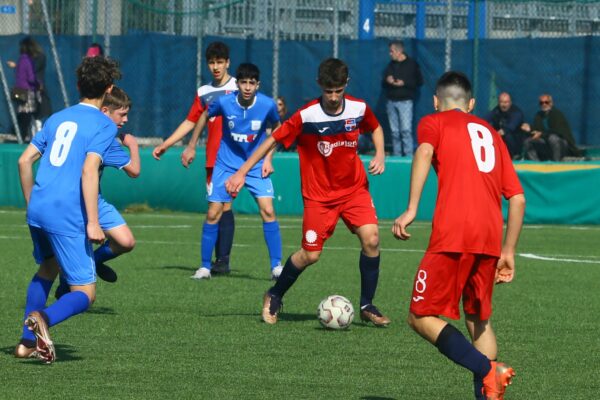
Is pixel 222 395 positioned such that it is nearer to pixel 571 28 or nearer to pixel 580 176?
pixel 580 176

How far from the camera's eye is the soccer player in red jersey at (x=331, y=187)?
9.30m

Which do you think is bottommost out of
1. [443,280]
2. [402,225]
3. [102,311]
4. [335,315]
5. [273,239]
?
[102,311]

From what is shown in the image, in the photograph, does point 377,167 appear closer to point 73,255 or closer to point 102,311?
point 102,311

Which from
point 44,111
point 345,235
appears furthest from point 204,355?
point 44,111

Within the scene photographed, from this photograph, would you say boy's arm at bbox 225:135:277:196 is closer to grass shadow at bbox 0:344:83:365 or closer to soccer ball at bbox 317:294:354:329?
soccer ball at bbox 317:294:354:329

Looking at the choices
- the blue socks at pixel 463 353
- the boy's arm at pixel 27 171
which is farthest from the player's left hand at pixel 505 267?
the boy's arm at pixel 27 171

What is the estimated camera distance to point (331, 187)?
9.49m

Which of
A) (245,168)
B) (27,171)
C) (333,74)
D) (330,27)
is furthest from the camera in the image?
(330,27)

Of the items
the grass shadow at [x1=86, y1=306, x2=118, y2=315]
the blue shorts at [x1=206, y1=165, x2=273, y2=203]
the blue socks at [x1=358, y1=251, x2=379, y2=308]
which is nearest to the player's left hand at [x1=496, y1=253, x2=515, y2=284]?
the blue socks at [x1=358, y1=251, x2=379, y2=308]

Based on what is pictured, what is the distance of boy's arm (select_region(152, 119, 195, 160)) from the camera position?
11.9m

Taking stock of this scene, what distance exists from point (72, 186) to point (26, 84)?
14106mm

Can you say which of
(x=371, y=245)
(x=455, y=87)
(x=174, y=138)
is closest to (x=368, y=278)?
(x=371, y=245)

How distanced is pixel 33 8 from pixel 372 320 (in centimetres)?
1368

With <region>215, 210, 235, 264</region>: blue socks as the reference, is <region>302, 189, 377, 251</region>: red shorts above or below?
above
